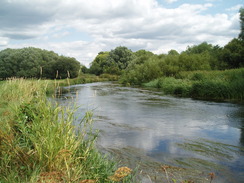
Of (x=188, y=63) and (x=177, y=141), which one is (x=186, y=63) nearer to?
(x=188, y=63)

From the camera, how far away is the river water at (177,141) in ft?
17.4

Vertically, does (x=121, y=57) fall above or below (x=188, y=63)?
above

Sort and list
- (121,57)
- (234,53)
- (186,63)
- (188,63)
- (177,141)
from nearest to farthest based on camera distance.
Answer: (177,141) → (188,63) → (186,63) → (234,53) → (121,57)

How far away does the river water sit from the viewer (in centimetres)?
532

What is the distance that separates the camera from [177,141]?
7.62 metres

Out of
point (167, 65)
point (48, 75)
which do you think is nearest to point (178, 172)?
point (167, 65)

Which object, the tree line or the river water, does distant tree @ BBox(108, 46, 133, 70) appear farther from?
the river water

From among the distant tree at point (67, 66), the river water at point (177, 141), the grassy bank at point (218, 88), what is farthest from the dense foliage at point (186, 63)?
the river water at point (177, 141)

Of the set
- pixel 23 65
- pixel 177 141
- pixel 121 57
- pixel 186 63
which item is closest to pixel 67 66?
pixel 23 65

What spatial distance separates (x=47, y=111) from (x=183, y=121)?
23.5 feet

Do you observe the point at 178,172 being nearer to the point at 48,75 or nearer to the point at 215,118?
the point at 215,118

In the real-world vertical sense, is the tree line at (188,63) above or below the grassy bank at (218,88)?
above

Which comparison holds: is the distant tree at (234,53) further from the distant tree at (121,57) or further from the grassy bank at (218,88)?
the distant tree at (121,57)

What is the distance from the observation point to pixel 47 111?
5.07 metres
